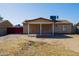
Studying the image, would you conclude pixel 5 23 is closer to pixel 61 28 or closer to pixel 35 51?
pixel 61 28

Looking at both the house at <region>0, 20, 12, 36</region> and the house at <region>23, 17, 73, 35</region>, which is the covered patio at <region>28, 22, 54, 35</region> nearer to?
the house at <region>23, 17, 73, 35</region>

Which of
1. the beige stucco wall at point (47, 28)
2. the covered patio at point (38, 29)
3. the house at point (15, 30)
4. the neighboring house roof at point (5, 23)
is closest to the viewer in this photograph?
the covered patio at point (38, 29)

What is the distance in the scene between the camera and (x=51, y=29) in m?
20.3

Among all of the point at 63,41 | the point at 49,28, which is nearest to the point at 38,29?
the point at 49,28

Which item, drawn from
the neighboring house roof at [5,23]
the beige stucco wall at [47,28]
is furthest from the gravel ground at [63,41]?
the neighboring house roof at [5,23]

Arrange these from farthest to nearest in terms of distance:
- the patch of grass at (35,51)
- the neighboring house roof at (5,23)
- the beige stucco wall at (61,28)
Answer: the neighboring house roof at (5,23) → the beige stucco wall at (61,28) → the patch of grass at (35,51)

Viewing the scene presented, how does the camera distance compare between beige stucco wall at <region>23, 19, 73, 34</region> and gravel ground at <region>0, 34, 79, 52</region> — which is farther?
beige stucco wall at <region>23, 19, 73, 34</region>

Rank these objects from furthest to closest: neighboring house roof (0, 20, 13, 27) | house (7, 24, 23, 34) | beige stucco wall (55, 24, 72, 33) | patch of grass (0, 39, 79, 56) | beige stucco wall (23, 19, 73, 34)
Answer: neighboring house roof (0, 20, 13, 27) → house (7, 24, 23, 34) → beige stucco wall (55, 24, 72, 33) → beige stucco wall (23, 19, 73, 34) → patch of grass (0, 39, 79, 56)

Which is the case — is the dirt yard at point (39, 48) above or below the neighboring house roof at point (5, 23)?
below

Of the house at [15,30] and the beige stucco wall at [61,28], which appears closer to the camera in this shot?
the beige stucco wall at [61,28]

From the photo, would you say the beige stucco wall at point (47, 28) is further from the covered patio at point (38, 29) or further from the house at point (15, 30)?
the house at point (15, 30)

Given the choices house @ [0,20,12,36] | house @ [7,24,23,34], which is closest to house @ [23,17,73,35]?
house @ [7,24,23,34]

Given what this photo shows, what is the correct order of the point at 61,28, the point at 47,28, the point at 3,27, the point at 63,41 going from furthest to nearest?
the point at 3,27 < the point at 61,28 < the point at 47,28 < the point at 63,41

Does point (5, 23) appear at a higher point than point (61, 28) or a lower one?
higher
